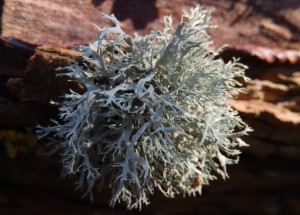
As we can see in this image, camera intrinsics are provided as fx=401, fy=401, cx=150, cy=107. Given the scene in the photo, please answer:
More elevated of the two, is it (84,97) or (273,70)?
(273,70)

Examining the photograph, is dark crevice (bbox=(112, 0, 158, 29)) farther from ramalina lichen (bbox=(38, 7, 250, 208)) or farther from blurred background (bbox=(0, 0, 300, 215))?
ramalina lichen (bbox=(38, 7, 250, 208))

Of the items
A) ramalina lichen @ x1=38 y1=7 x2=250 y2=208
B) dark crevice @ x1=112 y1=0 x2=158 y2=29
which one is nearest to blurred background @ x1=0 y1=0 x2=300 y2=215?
dark crevice @ x1=112 y1=0 x2=158 y2=29

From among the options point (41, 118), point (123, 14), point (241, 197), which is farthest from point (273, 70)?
→ point (41, 118)

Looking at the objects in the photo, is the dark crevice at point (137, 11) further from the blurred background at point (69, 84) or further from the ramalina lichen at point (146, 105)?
the ramalina lichen at point (146, 105)

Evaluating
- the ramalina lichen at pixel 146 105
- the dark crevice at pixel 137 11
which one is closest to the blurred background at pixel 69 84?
the dark crevice at pixel 137 11

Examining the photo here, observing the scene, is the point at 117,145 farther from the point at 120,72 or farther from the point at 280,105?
the point at 280,105
